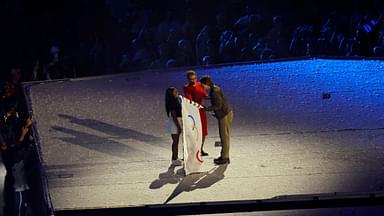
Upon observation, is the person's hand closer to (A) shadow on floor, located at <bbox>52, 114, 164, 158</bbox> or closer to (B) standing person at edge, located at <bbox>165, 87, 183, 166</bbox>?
(B) standing person at edge, located at <bbox>165, 87, 183, 166</bbox>

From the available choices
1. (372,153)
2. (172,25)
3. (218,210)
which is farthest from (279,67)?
(218,210)

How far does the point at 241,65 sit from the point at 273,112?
5756 mm

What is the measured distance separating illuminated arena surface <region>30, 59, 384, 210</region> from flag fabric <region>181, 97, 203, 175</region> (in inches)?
8.2

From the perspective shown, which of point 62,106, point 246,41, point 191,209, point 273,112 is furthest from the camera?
point 246,41

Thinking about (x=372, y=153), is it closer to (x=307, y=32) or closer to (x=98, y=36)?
(x=307, y=32)

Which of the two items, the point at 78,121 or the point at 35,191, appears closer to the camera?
the point at 35,191

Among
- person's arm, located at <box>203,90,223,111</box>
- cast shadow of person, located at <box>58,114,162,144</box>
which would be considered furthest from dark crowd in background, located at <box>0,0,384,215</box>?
person's arm, located at <box>203,90,223,111</box>

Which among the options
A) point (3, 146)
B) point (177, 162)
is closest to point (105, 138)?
point (177, 162)

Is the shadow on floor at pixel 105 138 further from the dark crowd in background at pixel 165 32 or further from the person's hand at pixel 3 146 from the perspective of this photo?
the dark crowd in background at pixel 165 32

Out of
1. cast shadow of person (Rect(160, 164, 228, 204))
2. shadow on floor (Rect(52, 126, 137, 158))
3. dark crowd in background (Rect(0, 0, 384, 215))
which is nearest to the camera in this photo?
cast shadow of person (Rect(160, 164, 228, 204))

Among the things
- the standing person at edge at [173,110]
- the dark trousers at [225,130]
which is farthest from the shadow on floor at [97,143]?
the dark trousers at [225,130]

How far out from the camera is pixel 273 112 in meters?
13.5

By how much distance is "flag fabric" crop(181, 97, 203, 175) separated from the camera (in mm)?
9578

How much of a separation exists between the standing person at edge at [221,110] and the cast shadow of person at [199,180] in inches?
8.3
